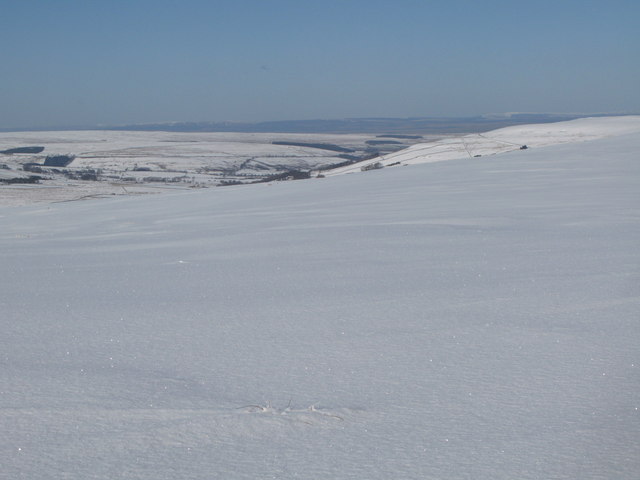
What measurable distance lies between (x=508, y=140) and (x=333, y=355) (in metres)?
14.1

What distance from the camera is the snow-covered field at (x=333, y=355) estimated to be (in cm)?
154

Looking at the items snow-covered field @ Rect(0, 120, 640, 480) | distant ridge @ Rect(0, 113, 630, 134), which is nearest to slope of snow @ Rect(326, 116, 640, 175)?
snow-covered field @ Rect(0, 120, 640, 480)

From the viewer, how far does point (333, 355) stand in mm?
2139

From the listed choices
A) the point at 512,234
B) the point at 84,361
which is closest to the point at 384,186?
the point at 512,234

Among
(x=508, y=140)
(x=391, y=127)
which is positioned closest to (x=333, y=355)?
(x=508, y=140)

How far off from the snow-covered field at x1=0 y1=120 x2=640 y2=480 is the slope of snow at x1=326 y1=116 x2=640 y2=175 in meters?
9.68

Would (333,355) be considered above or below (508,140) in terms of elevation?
below

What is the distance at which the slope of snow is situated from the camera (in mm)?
14055

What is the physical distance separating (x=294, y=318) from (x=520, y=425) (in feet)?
3.44

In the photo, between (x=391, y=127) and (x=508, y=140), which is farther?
(x=391, y=127)

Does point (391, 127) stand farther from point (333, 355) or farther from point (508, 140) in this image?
point (333, 355)

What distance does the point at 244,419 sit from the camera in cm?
171

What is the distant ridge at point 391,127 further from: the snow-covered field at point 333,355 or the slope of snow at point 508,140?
the snow-covered field at point 333,355

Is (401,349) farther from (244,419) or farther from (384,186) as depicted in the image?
(384,186)
